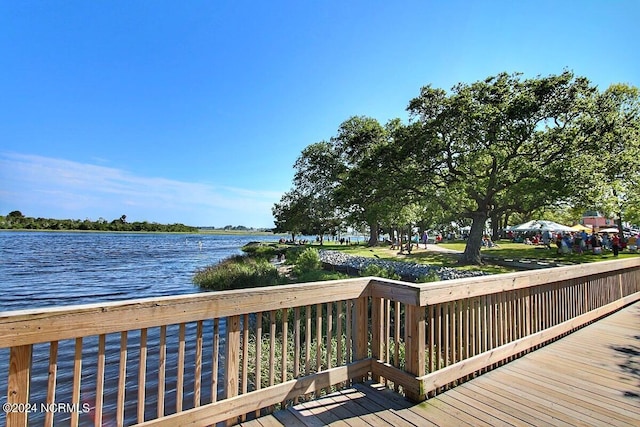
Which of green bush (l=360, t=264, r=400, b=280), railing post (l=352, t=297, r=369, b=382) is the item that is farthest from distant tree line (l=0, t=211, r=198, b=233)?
railing post (l=352, t=297, r=369, b=382)

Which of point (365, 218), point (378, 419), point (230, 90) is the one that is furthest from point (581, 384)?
point (365, 218)

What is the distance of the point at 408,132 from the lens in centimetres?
1591

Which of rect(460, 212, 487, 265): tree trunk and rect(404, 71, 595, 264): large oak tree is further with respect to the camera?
rect(460, 212, 487, 265): tree trunk

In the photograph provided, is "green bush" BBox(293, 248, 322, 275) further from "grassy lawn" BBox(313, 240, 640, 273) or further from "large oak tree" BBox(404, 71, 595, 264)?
"large oak tree" BBox(404, 71, 595, 264)

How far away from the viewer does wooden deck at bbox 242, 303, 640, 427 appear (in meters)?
2.57

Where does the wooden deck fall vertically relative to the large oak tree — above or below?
below

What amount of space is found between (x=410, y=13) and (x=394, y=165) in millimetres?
8196

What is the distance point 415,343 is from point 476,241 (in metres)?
15.4

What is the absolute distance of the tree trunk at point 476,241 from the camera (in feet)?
53.8

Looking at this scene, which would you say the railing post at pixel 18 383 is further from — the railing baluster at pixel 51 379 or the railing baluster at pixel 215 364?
the railing baluster at pixel 215 364

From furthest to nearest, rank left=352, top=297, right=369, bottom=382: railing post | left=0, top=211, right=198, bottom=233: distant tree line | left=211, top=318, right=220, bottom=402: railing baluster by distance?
left=0, top=211, right=198, bottom=233: distant tree line
left=352, top=297, right=369, bottom=382: railing post
left=211, top=318, right=220, bottom=402: railing baluster

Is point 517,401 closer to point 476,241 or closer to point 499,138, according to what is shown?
point 499,138

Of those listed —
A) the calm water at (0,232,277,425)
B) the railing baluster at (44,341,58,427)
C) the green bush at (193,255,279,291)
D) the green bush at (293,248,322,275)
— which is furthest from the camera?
the green bush at (293,248,322,275)

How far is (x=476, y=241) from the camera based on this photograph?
1664 cm
